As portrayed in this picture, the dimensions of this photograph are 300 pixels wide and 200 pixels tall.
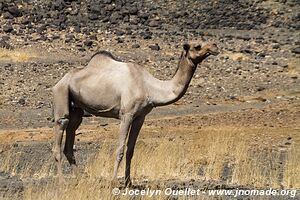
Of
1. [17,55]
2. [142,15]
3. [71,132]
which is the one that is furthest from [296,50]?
[71,132]

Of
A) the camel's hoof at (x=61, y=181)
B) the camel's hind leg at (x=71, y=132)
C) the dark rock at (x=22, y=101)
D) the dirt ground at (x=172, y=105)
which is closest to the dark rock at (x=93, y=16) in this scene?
the dirt ground at (x=172, y=105)

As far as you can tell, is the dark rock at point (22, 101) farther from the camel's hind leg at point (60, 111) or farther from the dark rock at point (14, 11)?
the dark rock at point (14, 11)

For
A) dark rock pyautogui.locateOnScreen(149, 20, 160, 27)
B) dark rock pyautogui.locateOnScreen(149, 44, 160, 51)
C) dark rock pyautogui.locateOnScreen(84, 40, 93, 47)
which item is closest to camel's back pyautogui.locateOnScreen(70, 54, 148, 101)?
dark rock pyautogui.locateOnScreen(84, 40, 93, 47)

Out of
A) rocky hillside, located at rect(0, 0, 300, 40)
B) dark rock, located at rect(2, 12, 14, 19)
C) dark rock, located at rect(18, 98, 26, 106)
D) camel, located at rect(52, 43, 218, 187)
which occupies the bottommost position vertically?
rocky hillside, located at rect(0, 0, 300, 40)

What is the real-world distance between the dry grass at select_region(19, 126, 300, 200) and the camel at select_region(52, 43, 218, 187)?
0.78 m

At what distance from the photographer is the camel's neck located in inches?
457

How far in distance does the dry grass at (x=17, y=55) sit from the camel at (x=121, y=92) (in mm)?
19644

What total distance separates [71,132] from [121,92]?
134 cm

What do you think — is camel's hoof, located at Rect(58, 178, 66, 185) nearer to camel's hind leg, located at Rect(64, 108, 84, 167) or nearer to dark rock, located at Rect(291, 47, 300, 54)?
camel's hind leg, located at Rect(64, 108, 84, 167)

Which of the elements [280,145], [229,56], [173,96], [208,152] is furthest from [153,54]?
[173,96]

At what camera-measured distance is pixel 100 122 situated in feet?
73.0

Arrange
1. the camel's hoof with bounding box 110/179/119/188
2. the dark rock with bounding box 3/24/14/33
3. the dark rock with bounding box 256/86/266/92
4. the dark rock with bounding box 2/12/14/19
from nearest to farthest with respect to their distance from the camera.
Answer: the camel's hoof with bounding box 110/179/119/188 → the dark rock with bounding box 256/86/266/92 → the dark rock with bounding box 3/24/14/33 → the dark rock with bounding box 2/12/14/19

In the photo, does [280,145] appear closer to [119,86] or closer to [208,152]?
[208,152]

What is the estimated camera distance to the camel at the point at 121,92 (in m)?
11.5
